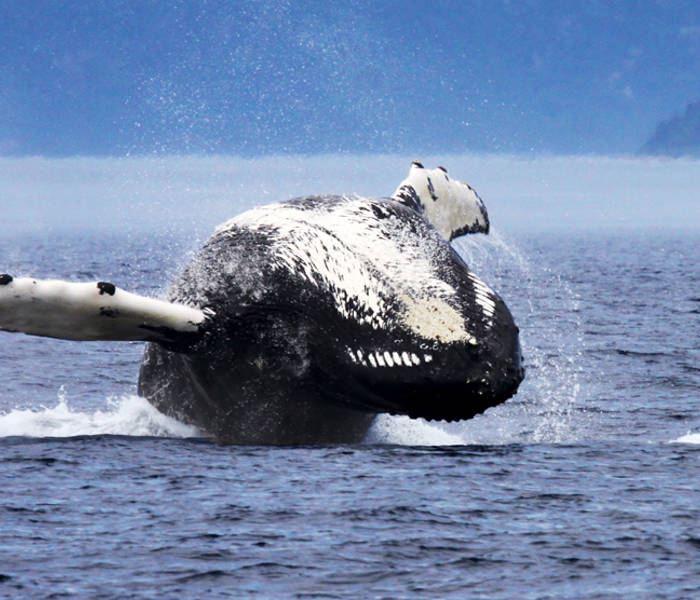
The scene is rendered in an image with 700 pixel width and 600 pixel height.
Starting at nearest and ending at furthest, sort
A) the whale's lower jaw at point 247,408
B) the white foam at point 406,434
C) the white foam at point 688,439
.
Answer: the whale's lower jaw at point 247,408
the white foam at point 406,434
the white foam at point 688,439

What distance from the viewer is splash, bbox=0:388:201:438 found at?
1354 centimetres

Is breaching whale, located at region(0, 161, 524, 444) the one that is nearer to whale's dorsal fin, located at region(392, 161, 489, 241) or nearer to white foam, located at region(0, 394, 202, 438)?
white foam, located at region(0, 394, 202, 438)

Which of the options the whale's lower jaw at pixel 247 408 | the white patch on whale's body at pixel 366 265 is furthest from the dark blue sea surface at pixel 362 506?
the white patch on whale's body at pixel 366 265

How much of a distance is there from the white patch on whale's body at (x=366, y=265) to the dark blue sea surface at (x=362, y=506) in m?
1.34

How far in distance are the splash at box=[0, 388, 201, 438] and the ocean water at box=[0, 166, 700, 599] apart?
0.08 feet

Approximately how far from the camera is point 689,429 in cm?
1558

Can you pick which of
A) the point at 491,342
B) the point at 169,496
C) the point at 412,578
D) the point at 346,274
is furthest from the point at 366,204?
the point at 412,578

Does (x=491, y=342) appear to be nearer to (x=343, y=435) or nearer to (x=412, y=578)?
(x=343, y=435)

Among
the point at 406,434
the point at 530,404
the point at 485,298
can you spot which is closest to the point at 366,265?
the point at 485,298

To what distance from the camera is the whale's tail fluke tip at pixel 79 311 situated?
11141 millimetres

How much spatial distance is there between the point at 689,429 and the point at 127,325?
7069 millimetres

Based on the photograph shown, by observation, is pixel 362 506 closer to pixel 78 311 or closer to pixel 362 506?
pixel 362 506

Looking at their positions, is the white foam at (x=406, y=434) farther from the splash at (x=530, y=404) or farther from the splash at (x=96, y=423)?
the splash at (x=96, y=423)

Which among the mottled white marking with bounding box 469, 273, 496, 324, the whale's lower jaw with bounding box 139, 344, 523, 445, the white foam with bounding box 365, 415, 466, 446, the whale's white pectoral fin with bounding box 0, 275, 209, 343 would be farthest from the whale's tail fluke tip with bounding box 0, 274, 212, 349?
the white foam with bounding box 365, 415, 466, 446
